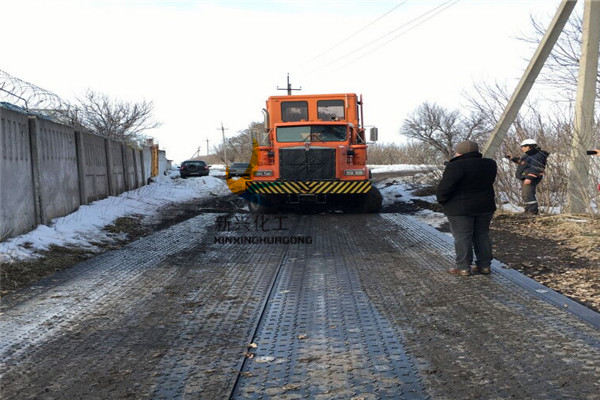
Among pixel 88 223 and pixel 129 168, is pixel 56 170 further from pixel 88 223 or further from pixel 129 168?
pixel 129 168

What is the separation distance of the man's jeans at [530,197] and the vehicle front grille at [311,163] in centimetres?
464

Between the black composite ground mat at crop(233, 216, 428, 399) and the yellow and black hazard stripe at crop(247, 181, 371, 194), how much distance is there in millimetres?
7267

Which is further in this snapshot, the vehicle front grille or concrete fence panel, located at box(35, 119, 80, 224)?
the vehicle front grille

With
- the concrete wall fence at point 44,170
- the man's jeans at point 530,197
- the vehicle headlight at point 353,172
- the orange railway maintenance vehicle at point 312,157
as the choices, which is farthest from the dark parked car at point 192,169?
the man's jeans at point 530,197

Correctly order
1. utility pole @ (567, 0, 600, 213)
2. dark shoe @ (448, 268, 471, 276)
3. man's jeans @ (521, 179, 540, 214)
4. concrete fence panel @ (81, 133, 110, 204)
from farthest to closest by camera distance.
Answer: concrete fence panel @ (81, 133, 110, 204)
man's jeans @ (521, 179, 540, 214)
utility pole @ (567, 0, 600, 213)
dark shoe @ (448, 268, 471, 276)

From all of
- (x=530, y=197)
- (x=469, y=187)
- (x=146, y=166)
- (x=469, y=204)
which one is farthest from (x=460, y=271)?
(x=146, y=166)

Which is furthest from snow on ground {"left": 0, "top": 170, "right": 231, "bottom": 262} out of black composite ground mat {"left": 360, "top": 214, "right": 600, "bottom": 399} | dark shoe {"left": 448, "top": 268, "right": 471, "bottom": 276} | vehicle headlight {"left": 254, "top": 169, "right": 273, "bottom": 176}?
dark shoe {"left": 448, "top": 268, "right": 471, "bottom": 276}

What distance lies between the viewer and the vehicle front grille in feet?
46.5

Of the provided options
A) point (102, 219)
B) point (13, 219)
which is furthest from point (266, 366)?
point (102, 219)

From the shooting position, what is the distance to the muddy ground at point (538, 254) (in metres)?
6.27

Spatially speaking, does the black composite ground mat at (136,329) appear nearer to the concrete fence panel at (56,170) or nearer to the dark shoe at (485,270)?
the dark shoe at (485,270)

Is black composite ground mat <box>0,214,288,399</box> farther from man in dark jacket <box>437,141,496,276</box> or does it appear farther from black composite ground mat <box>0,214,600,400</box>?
man in dark jacket <box>437,141,496,276</box>

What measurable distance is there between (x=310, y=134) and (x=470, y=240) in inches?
333

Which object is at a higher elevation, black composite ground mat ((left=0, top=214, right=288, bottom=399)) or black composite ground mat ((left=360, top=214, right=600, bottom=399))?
black composite ground mat ((left=0, top=214, right=288, bottom=399))
